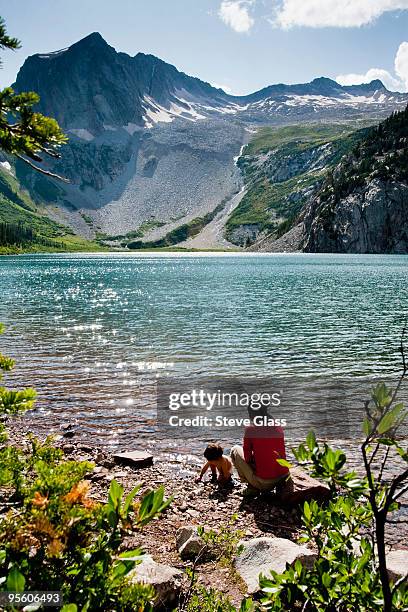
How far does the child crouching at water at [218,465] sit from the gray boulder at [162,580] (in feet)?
16.4

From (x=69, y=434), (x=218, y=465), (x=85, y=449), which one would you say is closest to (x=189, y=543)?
(x=218, y=465)

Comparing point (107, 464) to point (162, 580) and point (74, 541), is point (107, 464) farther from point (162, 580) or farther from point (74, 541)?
point (74, 541)

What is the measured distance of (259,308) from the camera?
50250 mm

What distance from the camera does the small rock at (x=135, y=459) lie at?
1322cm

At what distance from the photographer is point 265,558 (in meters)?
7.68

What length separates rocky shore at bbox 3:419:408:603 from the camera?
755cm

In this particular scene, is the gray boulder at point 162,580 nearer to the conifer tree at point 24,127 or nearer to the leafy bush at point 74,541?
the leafy bush at point 74,541

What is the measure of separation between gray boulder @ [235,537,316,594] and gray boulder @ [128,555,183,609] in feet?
4.12

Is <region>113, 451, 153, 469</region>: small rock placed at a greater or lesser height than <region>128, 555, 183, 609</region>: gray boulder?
lesser

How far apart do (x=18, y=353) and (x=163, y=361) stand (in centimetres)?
1010

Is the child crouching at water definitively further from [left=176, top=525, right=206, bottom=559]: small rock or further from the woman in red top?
[left=176, top=525, right=206, bottom=559]: small rock

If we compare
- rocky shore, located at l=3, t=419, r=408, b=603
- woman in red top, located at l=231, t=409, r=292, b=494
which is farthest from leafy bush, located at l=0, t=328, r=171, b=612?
woman in red top, located at l=231, t=409, r=292, b=494

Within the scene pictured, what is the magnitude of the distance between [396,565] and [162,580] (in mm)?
3781

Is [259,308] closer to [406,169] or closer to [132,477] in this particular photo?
[132,477]
